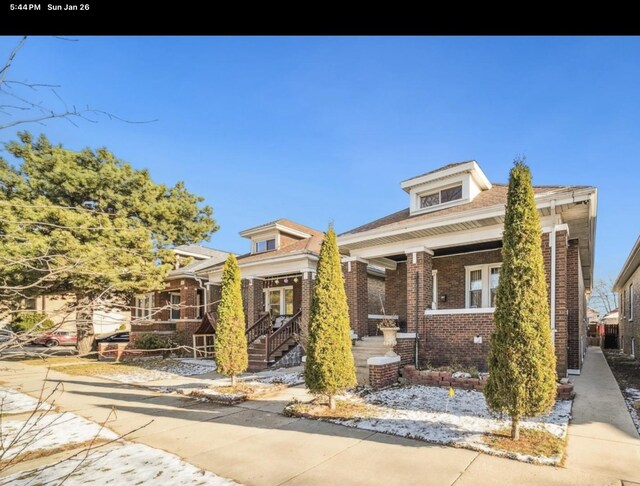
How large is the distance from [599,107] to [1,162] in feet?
69.8

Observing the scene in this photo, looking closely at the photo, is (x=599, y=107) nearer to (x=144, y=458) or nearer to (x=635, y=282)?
(x=144, y=458)

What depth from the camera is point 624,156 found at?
25.3ft

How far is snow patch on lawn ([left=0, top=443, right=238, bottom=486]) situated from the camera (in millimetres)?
4605

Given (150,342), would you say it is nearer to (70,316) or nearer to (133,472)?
(133,472)

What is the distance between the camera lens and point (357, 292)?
13.2 meters

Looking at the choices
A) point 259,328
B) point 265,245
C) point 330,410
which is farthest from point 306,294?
point 330,410

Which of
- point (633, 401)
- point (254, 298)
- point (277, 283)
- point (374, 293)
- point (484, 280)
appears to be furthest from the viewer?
point (277, 283)

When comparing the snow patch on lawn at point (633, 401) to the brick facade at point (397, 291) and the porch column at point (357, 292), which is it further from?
the porch column at point (357, 292)

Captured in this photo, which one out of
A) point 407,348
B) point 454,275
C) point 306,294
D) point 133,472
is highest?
point 454,275

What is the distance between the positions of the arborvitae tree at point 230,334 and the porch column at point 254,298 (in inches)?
256

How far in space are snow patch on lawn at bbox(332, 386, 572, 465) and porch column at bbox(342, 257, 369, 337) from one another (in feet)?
14.6

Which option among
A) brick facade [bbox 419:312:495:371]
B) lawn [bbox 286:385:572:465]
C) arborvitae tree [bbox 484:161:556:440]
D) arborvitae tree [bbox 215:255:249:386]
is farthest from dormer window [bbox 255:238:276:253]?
arborvitae tree [bbox 484:161:556:440]

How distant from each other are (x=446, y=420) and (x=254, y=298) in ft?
39.6

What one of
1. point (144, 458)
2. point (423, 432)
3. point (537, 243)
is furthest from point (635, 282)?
point (144, 458)
